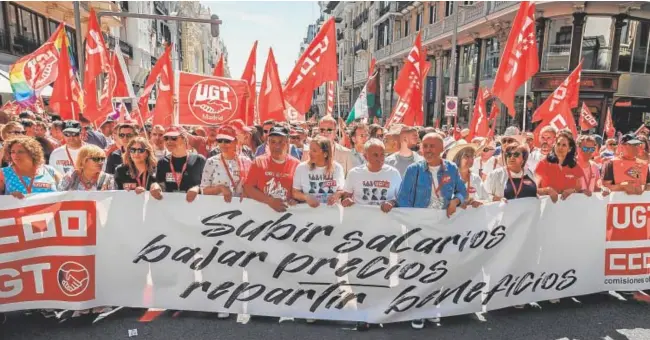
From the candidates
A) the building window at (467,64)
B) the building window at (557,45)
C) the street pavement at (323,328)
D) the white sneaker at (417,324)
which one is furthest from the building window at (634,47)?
the white sneaker at (417,324)

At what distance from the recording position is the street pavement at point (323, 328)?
11.4 feet

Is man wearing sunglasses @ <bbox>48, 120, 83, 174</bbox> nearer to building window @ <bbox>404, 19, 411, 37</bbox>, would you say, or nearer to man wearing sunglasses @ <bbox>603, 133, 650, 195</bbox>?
man wearing sunglasses @ <bbox>603, 133, 650, 195</bbox>

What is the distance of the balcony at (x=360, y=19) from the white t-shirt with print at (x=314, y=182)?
50596 millimetres

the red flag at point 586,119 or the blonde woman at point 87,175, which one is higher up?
the red flag at point 586,119

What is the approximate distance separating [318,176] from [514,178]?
1.95 metres

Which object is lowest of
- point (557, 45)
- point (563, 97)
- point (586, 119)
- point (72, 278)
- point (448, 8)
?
point (72, 278)

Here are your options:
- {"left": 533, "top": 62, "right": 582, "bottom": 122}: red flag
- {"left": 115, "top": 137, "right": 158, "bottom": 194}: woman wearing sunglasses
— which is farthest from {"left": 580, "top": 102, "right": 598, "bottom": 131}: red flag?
{"left": 115, "top": 137, "right": 158, "bottom": 194}: woman wearing sunglasses

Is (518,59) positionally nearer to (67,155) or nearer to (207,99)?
(207,99)

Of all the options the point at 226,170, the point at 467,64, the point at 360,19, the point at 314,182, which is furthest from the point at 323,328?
the point at 360,19

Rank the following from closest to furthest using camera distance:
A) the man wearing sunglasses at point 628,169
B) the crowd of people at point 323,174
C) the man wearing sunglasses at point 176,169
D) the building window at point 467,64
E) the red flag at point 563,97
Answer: the crowd of people at point 323,174
the man wearing sunglasses at point 176,169
the man wearing sunglasses at point 628,169
the red flag at point 563,97
the building window at point 467,64

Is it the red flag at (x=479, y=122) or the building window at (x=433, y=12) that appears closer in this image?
the red flag at (x=479, y=122)

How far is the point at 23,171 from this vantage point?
12.3 ft

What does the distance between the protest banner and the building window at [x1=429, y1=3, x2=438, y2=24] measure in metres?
27.0

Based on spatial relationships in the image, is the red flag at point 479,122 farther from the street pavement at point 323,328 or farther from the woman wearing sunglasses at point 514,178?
the street pavement at point 323,328
